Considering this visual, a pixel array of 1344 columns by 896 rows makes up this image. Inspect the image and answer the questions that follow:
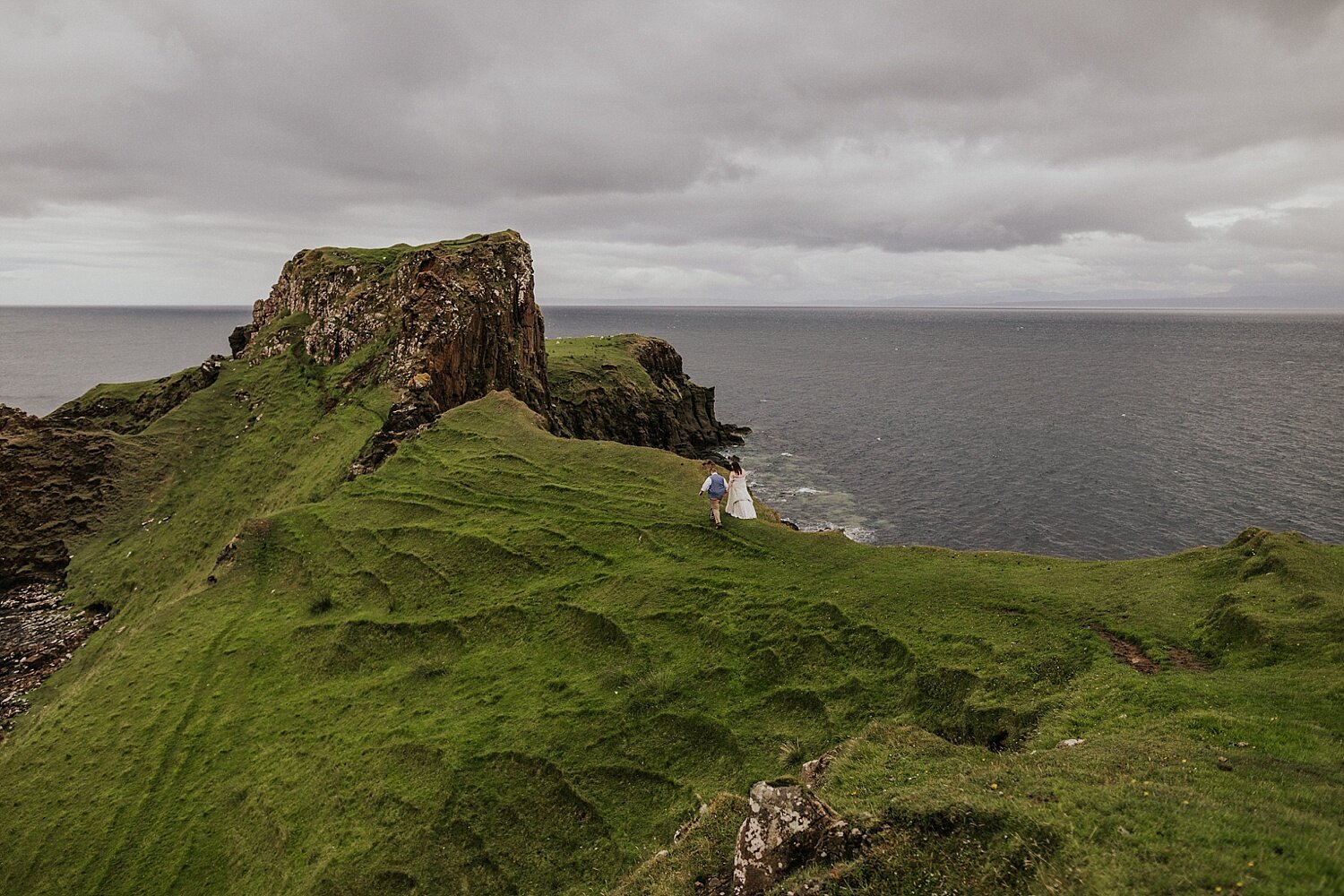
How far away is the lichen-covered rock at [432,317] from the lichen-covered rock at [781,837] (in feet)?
162

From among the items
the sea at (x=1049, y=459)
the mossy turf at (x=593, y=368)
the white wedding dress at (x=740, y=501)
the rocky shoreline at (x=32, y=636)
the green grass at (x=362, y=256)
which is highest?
the green grass at (x=362, y=256)

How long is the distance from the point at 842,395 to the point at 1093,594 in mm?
136448

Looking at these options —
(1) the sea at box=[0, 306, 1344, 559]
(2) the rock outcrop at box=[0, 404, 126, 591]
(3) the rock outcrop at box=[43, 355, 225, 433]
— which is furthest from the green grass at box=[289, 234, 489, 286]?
(1) the sea at box=[0, 306, 1344, 559]

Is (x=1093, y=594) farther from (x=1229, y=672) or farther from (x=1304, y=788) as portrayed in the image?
(x=1304, y=788)

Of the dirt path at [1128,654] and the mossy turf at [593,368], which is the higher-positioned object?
the mossy turf at [593,368]

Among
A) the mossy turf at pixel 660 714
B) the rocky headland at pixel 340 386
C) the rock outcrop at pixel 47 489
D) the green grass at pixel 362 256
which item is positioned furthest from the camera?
the green grass at pixel 362 256

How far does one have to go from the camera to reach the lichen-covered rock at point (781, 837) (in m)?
13.2

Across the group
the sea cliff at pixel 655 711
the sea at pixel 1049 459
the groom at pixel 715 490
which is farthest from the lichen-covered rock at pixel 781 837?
the sea at pixel 1049 459

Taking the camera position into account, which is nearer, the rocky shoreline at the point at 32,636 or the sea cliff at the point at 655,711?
the sea cliff at the point at 655,711

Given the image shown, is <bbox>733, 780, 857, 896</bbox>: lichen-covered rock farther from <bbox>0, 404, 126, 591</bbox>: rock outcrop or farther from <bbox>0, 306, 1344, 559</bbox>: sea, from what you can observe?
<bbox>0, 404, 126, 591</bbox>: rock outcrop

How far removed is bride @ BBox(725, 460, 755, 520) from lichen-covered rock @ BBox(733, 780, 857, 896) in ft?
59.8

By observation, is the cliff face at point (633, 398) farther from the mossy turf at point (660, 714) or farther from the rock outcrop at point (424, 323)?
the mossy turf at point (660, 714)

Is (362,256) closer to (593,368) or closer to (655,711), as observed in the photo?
(593,368)

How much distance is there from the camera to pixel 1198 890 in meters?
9.75
